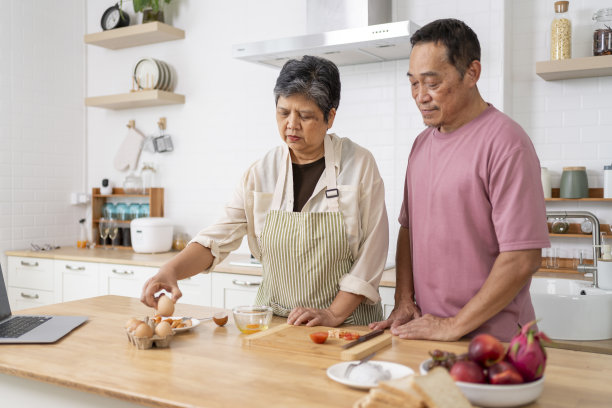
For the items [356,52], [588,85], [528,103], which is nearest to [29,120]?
[356,52]

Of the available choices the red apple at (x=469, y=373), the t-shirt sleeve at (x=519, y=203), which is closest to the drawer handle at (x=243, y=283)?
the t-shirt sleeve at (x=519, y=203)

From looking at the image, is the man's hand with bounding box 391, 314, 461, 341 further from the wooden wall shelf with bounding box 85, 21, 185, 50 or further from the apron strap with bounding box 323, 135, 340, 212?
the wooden wall shelf with bounding box 85, 21, 185, 50

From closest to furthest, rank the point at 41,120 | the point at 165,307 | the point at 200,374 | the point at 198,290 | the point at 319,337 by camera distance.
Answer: the point at 200,374 → the point at 319,337 → the point at 165,307 → the point at 198,290 → the point at 41,120

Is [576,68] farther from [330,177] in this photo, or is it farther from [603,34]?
[330,177]

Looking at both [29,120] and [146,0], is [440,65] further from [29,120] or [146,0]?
[29,120]

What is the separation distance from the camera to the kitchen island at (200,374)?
1.29 m

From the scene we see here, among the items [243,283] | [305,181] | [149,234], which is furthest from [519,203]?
[149,234]

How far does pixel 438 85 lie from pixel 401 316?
765 mm

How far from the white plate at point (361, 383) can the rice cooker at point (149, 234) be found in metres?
3.13

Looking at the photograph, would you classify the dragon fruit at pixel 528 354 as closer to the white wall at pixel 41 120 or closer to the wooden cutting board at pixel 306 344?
the wooden cutting board at pixel 306 344

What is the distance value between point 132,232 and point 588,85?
10.5 ft

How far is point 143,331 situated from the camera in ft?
5.51

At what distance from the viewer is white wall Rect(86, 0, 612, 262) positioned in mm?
3447

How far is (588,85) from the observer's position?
3.40 m
